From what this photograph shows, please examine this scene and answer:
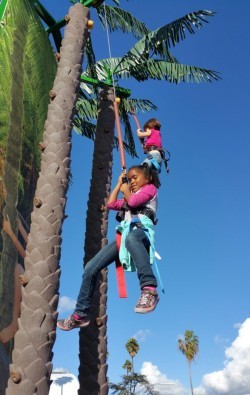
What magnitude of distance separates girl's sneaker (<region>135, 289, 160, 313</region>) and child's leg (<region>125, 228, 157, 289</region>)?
0.08 metres

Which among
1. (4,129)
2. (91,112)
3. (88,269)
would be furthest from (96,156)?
(91,112)

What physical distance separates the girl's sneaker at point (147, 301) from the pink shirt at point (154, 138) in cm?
274

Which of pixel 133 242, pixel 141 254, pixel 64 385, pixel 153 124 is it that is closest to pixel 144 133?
pixel 153 124

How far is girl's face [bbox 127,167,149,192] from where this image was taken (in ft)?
16.2

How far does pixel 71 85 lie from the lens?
633 centimetres

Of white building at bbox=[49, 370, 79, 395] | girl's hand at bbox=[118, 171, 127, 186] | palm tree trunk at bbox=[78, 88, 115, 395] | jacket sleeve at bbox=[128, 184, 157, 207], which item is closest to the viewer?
jacket sleeve at bbox=[128, 184, 157, 207]

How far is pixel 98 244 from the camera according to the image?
21.6ft

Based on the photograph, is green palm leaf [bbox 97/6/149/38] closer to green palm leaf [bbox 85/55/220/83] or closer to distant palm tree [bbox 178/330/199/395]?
green palm leaf [bbox 85/55/220/83]

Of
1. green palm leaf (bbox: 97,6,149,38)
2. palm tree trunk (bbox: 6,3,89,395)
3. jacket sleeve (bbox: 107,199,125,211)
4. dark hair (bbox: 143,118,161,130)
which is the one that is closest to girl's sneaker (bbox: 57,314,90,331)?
palm tree trunk (bbox: 6,3,89,395)

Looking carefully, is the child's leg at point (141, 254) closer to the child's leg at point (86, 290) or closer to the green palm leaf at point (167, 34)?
the child's leg at point (86, 290)

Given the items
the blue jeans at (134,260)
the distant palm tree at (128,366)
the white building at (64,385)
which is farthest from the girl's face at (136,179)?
the distant palm tree at (128,366)

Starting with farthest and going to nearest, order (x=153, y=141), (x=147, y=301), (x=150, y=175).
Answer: (x=153, y=141) → (x=150, y=175) → (x=147, y=301)

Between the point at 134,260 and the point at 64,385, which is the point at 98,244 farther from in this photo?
the point at 64,385

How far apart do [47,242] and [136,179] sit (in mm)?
1148
